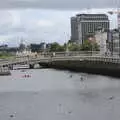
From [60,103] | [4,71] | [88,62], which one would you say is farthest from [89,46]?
[60,103]

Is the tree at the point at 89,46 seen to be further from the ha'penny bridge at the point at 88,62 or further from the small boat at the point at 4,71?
the small boat at the point at 4,71

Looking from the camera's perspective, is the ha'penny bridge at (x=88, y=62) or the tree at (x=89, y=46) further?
the tree at (x=89, y=46)

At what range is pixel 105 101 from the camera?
5706 centimetres

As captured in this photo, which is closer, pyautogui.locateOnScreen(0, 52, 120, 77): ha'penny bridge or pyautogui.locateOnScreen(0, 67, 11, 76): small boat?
pyautogui.locateOnScreen(0, 52, 120, 77): ha'penny bridge

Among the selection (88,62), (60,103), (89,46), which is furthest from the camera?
(89,46)

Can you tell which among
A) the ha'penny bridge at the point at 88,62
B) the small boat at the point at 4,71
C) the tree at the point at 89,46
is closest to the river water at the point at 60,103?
the ha'penny bridge at the point at 88,62

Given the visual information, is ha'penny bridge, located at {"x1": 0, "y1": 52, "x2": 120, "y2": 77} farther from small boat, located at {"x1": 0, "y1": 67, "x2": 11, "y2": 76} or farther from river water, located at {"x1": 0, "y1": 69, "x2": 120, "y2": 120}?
river water, located at {"x1": 0, "y1": 69, "x2": 120, "y2": 120}

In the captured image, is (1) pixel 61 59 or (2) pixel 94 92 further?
(1) pixel 61 59

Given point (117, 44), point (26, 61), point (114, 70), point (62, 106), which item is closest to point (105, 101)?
point (62, 106)

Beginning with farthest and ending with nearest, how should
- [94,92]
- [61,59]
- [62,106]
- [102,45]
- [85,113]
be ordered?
1. [102,45]
2. [61,59]
3. [94,92]
4. [62,106]
5. [85,113]

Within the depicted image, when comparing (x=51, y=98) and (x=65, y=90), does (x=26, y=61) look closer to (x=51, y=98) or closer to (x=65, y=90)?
(x=65, y=90)

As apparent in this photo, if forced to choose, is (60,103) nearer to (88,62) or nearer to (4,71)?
(4,71)

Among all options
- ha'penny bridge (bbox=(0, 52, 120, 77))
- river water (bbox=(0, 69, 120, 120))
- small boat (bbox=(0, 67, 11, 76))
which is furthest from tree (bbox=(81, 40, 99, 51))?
river water (bbox=(0, 69, 120, 120))

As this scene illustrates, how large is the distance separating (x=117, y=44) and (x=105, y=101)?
10991 cm
